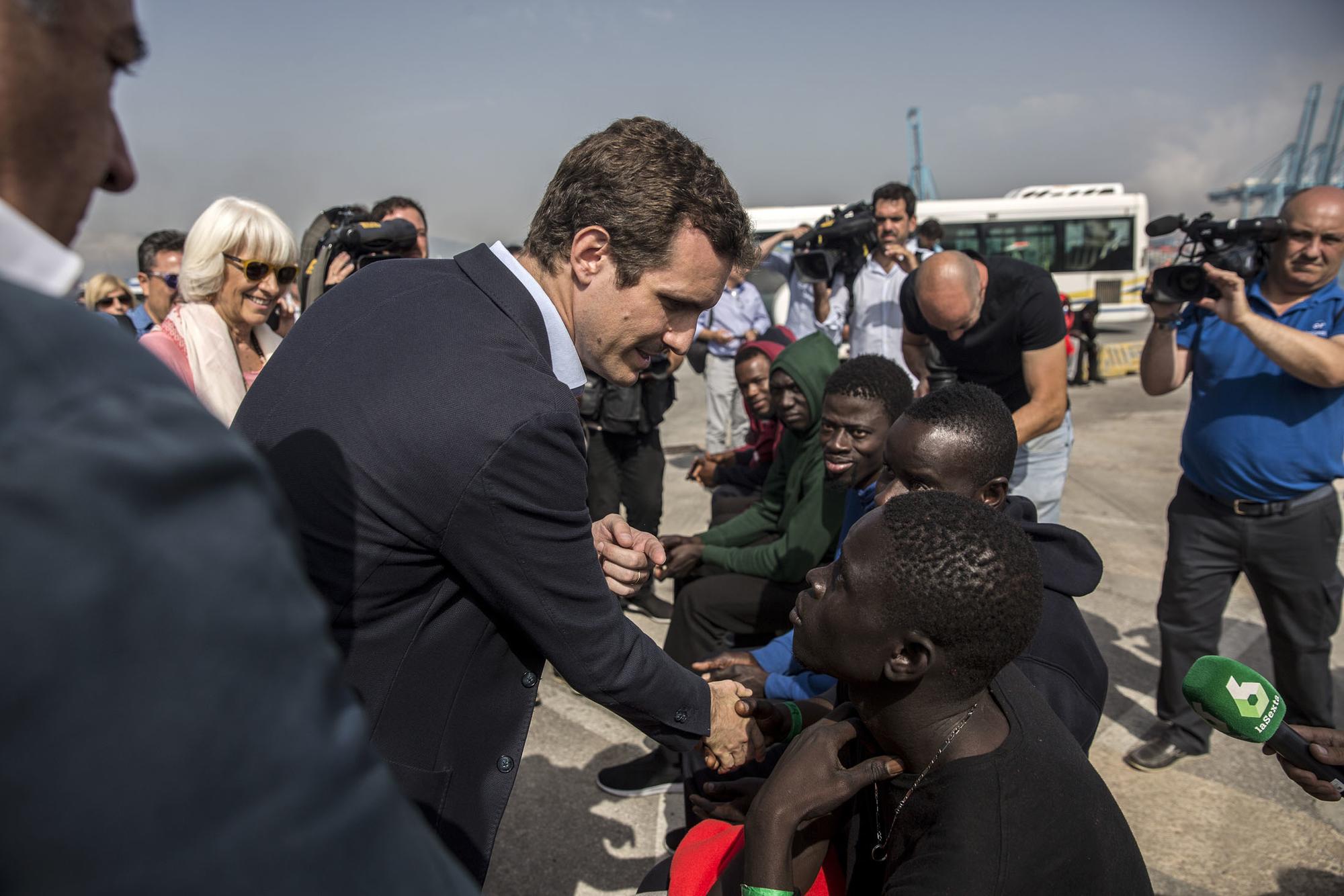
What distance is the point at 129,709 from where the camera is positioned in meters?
0.53

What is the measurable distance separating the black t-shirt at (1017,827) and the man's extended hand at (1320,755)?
17.6 inches

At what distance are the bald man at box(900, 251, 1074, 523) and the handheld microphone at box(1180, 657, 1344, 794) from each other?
210 cm

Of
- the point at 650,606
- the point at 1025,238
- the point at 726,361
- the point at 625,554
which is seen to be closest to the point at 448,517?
the point at 625,554

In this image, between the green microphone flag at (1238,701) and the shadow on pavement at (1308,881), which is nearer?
the green microphone flag at (1238,701)

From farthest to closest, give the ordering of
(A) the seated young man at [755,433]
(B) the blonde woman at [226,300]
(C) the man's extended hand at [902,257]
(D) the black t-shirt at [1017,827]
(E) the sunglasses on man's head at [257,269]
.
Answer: (C) the man's extended hand at [902,257] < (A) the seated young man at [755,433] < (E) the sunglasses on man's head at [257,269] < (B) the blonde woman at [226,300] < (D) the black t-shirt at [1017,827]

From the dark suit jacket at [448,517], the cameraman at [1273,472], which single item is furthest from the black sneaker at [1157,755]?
the dark suit jacket at [448,517]

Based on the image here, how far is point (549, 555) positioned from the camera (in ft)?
5.01

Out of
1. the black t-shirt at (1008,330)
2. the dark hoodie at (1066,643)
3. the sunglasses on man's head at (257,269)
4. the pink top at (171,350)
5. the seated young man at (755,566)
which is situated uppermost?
the sunglasses on man's head at (257,269)

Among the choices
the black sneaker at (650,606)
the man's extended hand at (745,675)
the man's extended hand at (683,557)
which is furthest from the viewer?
the black sneaker at (650,606)

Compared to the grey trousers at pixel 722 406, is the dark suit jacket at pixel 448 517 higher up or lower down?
higher up

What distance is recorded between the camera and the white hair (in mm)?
3227

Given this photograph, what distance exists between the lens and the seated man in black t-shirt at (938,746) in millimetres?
1484

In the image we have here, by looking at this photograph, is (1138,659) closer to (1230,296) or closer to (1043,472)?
(1043,472)

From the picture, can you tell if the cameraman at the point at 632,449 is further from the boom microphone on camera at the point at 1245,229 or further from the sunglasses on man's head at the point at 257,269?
the boom microphone on camera at the point at 1245,229
